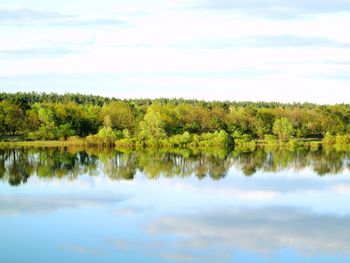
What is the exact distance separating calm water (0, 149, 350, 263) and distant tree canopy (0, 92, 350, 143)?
638 inches

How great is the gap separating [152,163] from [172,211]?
547 inches

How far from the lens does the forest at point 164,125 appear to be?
48.7 metres

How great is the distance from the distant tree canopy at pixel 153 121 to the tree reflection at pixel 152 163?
25.9 ft

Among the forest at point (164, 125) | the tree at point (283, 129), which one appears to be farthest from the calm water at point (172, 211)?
the tree at point (283, 129)

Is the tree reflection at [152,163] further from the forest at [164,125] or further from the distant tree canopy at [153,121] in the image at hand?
the distant tree canopy at [153,121]

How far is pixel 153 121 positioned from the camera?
49.8m

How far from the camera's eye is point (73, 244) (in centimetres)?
1461

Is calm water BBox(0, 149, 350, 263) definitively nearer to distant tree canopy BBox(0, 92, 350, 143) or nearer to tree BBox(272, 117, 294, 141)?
distant tree canopy BBox(0, 92, 350, 143)

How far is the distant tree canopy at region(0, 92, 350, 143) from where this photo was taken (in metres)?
49.3

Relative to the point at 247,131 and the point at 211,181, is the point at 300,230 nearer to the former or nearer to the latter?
the point at 211,181

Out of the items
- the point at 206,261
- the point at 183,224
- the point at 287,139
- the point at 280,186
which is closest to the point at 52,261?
the point at 206,261

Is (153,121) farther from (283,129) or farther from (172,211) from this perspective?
(172,211)

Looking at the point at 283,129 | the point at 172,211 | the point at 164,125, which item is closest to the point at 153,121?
the point at 164,125

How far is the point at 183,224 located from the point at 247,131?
42.9 metres
